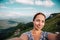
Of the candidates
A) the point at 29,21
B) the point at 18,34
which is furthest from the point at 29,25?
the point at 18,34

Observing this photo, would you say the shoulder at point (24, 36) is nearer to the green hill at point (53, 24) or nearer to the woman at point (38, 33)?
the woman at point (38, 33)

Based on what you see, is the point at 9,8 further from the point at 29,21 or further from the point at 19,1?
the point at 29,21

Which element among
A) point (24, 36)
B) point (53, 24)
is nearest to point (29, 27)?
point (24, 36)

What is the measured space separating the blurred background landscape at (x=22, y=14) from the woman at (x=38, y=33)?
7 centimetres

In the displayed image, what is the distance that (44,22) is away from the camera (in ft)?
5.99

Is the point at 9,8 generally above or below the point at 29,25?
above

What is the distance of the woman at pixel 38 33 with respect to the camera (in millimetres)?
1800

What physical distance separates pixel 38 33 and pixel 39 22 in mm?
139

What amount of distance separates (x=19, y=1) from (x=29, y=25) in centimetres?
34

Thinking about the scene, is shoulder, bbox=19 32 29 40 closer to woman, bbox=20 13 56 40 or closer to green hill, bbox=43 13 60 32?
woman, bbox=20 13 56 40

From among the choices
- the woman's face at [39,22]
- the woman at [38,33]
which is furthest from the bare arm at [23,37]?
the woman's face at [39,22]

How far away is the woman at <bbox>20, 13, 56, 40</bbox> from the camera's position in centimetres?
180

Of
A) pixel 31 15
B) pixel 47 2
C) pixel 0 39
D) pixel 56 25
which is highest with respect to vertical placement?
pixel 47 2

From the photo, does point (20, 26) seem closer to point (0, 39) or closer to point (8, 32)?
point (8, 32)
